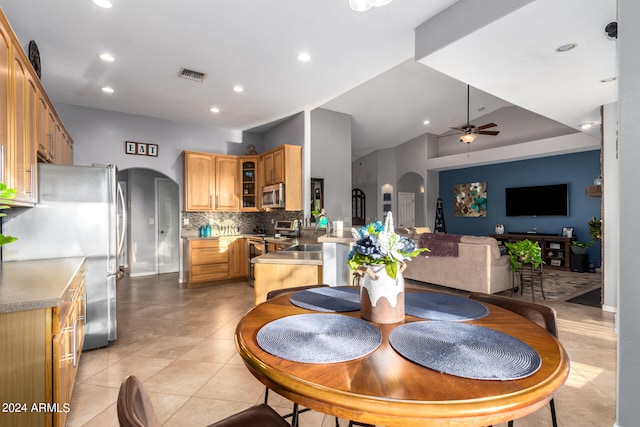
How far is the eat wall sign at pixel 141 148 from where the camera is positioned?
5.27m

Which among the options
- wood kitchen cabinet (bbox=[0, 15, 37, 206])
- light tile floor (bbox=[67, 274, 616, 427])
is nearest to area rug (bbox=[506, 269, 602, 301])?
light tile floor (bbox=[67, 274, 616, 427])

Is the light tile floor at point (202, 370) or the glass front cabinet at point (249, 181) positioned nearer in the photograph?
the light tile floor at point (202, 370)

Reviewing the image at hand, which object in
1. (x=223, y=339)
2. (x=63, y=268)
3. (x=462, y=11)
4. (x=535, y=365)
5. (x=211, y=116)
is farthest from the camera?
(x=211, y=116)

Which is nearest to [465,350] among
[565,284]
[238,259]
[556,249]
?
[238,259]

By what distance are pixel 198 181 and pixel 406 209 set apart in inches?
256

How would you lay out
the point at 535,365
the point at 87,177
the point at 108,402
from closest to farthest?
the point at 535,365 → the point at 108,402 → the point at 87,177

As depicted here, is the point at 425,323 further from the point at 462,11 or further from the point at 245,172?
the point at 245,172

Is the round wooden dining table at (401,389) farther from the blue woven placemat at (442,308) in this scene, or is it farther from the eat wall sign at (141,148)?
the eat wall sign at (141,148)

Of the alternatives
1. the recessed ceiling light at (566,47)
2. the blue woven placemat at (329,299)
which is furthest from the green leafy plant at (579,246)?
the blue woven placemat at (329,299)

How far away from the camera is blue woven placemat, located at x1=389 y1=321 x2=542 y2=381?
828 mm

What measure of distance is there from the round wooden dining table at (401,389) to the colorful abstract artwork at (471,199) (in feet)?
29.6

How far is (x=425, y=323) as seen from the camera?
1167 mm

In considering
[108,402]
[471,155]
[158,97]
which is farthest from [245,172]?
[471,155]

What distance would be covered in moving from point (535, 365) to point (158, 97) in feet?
16.7
